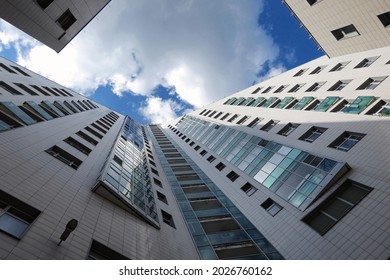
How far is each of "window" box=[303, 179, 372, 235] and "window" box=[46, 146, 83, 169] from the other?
16821 millimetres

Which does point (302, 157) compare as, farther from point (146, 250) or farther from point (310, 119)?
point (146, 250)

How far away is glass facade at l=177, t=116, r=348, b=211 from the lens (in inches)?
778

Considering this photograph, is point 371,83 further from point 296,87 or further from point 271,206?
point 271,206

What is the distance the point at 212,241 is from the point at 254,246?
134 inches

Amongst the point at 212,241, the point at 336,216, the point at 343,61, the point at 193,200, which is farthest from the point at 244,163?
the point at 343,61

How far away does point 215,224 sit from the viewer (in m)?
25.5

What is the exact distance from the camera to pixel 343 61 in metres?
32.3

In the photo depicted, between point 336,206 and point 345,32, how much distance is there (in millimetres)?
19616

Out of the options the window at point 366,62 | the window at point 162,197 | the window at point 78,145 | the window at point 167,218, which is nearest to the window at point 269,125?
the window at point 366,62

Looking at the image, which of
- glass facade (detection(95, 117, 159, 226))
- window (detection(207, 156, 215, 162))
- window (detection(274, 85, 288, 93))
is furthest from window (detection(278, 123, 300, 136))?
glass facade (detection(95, 117, 159, 226))

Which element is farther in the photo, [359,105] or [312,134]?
[312,134]

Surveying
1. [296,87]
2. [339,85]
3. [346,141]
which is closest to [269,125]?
[296,87]

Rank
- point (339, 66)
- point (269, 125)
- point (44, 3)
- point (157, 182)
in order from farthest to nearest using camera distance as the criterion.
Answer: point (269, 125)
point (339, 66)
point (157, 182)
point (44, 3)

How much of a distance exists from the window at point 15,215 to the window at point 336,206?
16082mm
